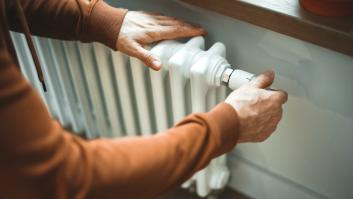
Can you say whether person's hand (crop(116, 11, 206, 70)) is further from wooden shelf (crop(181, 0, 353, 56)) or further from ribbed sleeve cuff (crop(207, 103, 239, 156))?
ribbed sleeve cuff (crop(207, 103, 239, 156))

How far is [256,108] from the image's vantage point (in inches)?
33.1

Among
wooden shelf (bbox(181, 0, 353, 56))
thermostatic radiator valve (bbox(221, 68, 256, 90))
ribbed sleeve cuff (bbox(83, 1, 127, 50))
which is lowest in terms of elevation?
thermostatic radiator valve (bbox(221, 68, 256, 90))

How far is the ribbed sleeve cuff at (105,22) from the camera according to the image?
990 millimetres

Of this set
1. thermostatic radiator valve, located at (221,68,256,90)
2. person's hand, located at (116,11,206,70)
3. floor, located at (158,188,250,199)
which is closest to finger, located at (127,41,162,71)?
person's hand, located at (116,11,206,70)

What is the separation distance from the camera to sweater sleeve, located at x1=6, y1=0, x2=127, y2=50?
991 mm

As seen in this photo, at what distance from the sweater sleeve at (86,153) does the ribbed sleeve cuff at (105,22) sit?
1.06 ft

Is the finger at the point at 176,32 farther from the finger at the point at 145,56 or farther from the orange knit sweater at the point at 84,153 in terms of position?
the orange knit sweater at the point at 84,153

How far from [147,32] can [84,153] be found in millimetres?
398

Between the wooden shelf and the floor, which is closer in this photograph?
the wooden shelf

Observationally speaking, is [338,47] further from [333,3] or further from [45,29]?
[45,29]

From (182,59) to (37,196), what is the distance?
1.46 feet

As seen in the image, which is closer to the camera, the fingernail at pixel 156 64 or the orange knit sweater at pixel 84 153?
the orange knit sweater at pixel 84 153

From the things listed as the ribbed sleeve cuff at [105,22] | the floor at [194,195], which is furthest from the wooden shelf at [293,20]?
the floor at [194,195]

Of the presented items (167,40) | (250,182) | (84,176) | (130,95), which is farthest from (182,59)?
(250,182)
